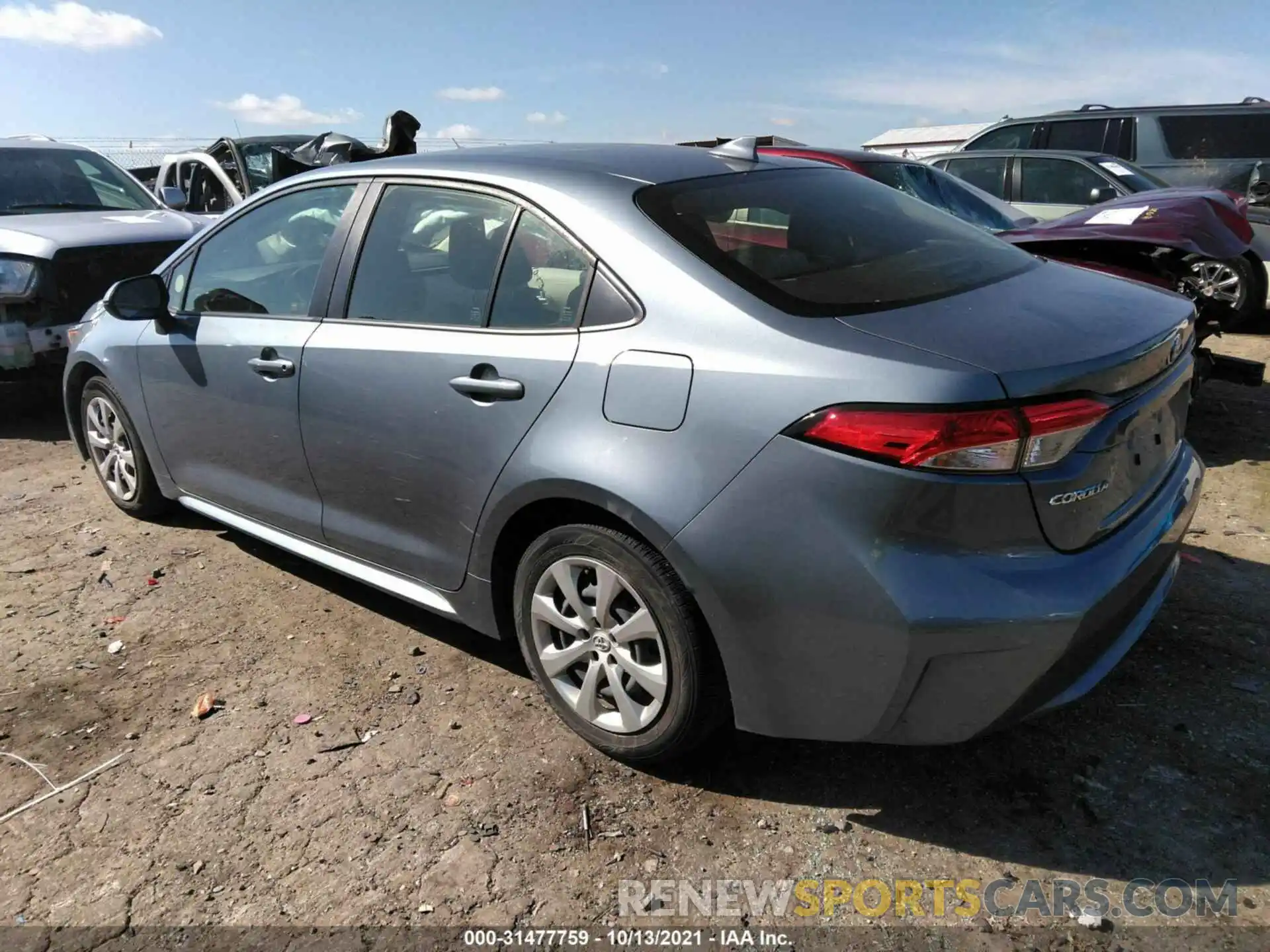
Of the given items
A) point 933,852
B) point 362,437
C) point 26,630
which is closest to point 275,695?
point 362,437

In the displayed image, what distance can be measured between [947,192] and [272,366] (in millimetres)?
5434

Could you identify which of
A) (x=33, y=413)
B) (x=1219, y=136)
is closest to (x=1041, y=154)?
(x=1219, y=136)

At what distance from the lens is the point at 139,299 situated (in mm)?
3932

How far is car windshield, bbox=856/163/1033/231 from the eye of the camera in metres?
6.67

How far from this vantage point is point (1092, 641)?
2.27 m

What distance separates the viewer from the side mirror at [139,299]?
3904mm

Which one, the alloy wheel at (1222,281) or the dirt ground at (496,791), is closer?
the dirt ground at (496,791)

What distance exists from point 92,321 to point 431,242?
103 inches

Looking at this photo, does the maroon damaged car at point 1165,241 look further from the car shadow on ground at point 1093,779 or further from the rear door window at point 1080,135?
the rear door window at point 1080,135

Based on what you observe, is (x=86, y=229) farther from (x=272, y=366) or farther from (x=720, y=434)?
(x=720, y=434)

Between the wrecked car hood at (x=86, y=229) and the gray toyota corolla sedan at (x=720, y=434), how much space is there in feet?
12.5

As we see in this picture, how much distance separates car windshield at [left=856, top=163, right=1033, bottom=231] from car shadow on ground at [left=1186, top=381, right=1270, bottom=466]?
181 centimetres

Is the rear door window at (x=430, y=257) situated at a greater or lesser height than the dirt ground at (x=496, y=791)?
greater

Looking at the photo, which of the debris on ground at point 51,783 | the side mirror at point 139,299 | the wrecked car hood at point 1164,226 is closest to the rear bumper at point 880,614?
the debris on ground at point 51,783
